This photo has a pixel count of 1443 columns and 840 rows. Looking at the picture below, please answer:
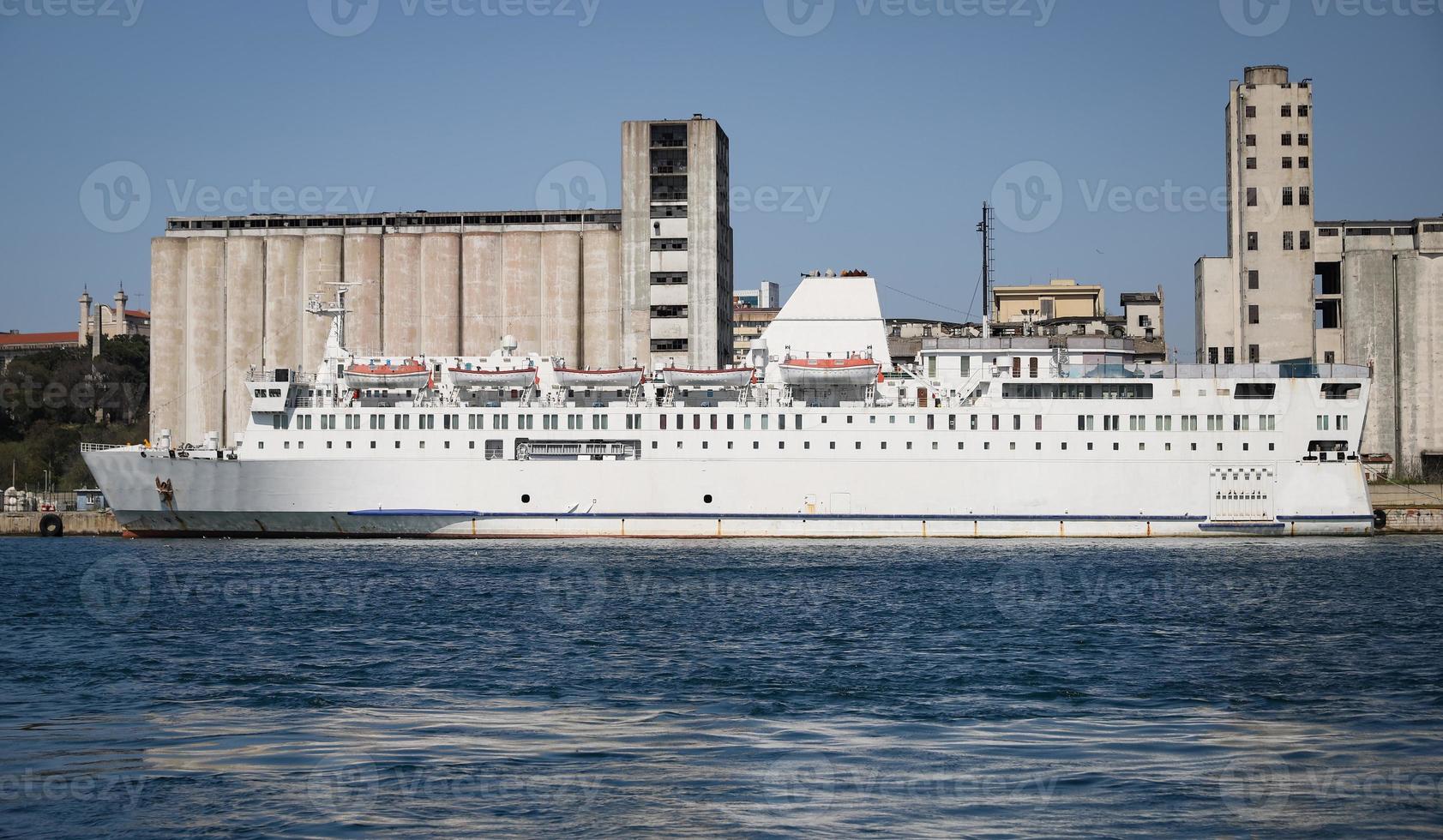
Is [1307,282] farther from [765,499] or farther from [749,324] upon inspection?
[749,324]

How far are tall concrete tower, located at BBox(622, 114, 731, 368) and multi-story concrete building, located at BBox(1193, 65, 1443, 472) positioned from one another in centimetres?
2043

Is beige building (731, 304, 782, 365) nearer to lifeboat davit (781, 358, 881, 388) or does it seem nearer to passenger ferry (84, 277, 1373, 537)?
lifeboat davit (781, 358, 881, 388)

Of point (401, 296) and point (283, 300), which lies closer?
point (401, 296)

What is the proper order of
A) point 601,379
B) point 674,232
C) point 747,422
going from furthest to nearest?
point 674,232 → point 601,379 → point 747,422

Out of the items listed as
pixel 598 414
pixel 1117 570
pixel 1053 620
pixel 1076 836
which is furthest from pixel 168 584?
pixel 1076 836

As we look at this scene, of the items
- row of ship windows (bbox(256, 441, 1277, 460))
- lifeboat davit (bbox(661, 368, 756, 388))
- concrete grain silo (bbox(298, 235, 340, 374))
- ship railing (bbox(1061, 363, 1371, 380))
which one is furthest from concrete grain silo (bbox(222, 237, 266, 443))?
ship railing (bbox(1061, 363, 1371, 380))

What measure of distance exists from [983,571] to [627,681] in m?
14.4

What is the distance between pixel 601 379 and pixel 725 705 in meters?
26.7

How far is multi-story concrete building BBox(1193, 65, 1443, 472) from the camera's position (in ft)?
181

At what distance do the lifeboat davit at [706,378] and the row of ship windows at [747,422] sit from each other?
4.44ft

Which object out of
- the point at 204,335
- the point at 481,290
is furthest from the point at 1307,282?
the point at 204,335

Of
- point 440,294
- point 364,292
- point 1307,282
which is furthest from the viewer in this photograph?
point 364,292

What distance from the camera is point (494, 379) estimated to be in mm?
40406

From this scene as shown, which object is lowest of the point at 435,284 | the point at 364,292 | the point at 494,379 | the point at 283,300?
the point at 494,379
